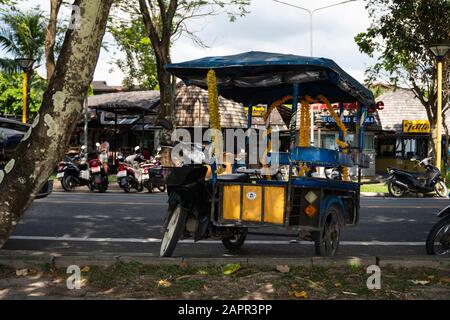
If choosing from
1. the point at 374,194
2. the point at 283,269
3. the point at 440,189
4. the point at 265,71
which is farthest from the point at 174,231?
the point at 440,189

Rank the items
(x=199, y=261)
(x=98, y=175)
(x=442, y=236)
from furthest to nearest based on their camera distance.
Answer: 1. (x=98, y=175)
2. (x=442, y=236)
3. (x=199, y=261)

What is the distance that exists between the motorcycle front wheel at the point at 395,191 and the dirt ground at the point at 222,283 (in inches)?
479

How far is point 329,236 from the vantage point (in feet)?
21.9

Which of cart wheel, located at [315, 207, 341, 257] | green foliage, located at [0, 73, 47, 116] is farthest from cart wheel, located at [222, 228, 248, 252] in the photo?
green foliage, located at [0, 73, 47, 116]

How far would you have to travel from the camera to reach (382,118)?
3422 cm

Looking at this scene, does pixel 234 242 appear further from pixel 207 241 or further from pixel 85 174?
pixel 85 174

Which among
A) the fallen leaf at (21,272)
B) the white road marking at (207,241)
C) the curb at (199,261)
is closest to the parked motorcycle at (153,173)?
the white road marking at (207,241)

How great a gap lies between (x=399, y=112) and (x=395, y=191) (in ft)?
59.0

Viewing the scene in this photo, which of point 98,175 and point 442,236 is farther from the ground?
point 98,175

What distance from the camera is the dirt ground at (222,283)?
16.0 feet

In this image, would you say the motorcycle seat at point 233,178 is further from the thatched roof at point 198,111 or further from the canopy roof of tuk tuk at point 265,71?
the thatched roof at point 198,111

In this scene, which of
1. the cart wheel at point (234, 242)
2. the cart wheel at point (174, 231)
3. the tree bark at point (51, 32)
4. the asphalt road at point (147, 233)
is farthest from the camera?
the tree bark at point (51, 32)

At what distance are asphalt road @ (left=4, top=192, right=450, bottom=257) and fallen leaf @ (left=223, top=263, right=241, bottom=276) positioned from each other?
1.08 metres

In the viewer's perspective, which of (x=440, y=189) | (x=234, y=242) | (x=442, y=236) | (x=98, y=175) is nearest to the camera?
(x=442, y=236)
